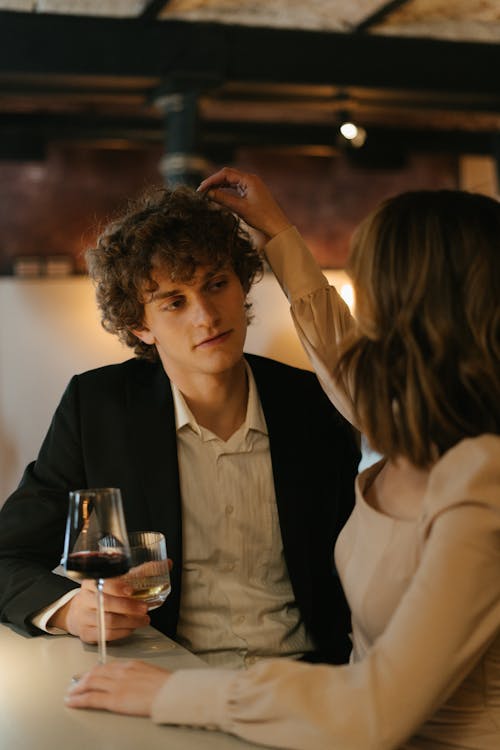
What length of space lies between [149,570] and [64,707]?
1.10 ft

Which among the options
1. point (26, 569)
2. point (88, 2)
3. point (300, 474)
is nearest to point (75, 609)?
point (26, 569)

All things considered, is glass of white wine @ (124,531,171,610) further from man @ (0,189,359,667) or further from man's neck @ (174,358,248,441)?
man's neck @ (174,358,248,441)

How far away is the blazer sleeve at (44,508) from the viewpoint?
6.91ft

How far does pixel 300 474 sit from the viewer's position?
2.25 metres

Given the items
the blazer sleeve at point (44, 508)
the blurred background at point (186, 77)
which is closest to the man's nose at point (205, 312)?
the blazer sleeve at point (44, 508)

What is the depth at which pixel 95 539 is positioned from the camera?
1.56 meters

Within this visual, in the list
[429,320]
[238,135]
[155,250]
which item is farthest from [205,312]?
[238,135]

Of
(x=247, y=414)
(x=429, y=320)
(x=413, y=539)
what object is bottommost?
(x=413, y=539)

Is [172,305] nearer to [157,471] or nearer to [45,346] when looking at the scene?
[157,471]

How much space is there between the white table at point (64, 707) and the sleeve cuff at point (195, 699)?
2 centimetres

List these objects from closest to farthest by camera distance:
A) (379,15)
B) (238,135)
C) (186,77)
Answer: (186,77)
(379,15)
(238,135)

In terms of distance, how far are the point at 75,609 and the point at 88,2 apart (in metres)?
4.62

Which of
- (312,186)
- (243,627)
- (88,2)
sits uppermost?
(88,2)

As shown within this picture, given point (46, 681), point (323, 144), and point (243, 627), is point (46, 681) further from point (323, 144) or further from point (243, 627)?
point (323, 144)
